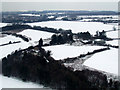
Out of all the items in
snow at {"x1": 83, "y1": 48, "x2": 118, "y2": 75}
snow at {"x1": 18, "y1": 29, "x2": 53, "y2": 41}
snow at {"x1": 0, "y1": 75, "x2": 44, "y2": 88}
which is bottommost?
snow at {"x1": 0, "y1": 75, "x2": 44, "y2": 88}

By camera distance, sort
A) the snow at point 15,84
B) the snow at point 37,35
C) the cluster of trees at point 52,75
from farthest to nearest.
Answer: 1. the snow at point 37,35
2. the snow at point 15,84
3. the cluster of trees at point 52,75

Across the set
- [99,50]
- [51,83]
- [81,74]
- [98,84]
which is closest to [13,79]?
[51,83]

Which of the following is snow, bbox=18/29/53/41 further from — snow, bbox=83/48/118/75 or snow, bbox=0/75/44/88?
snow, bbox=0/75/44/88

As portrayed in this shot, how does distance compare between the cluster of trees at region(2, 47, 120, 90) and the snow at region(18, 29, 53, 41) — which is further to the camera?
the snow at region(18, 29, 53, 41)

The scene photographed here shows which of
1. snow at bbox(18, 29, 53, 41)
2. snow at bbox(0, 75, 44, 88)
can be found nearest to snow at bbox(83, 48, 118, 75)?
snow at bbox(0, 75, 44, 88)

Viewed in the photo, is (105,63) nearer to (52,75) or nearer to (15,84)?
(52,75)

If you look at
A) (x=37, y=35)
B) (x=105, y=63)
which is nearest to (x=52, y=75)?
(x=105, y=63)

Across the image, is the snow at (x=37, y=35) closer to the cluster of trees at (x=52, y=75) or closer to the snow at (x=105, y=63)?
the snow at (x=105, y=63)

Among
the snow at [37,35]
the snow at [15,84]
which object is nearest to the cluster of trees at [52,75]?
the snow at [15,84]
